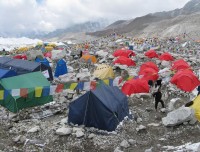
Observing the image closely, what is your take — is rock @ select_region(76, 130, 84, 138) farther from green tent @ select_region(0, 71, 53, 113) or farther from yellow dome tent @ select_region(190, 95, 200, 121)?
yellow dome tent @ select_region(190, 95, 200, 121)

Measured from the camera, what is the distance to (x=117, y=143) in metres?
10.6

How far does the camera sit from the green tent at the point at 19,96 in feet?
44.4

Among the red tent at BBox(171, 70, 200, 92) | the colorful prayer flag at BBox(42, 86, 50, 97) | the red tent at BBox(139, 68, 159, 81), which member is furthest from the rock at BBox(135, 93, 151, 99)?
the colorful prayer flag at BBox(42, 86, 50, 97)

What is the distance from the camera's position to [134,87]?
52.3ft

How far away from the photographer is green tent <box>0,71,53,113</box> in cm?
1354

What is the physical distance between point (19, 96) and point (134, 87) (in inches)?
221

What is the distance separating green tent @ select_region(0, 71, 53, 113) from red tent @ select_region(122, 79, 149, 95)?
147 inches

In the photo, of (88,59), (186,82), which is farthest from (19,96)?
(88,59)

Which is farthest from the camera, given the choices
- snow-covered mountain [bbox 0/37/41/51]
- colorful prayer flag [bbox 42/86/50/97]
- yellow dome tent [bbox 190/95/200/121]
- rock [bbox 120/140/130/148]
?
snow-covered mountain [bbox 0/37/41/51]

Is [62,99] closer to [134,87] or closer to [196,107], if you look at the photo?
[134,87]

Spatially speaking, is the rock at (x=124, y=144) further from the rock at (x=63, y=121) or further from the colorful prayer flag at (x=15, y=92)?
the colorful prayer flag at (x=15, y=92)

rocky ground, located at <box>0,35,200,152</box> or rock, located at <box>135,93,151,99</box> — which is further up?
rock, located at <box>135,93,151,99</box>

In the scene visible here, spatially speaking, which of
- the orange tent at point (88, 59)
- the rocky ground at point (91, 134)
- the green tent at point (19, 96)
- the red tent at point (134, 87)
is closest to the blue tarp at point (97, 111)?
the rocky ground at point (91, 134)

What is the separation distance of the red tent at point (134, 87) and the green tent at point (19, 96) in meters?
3.75
